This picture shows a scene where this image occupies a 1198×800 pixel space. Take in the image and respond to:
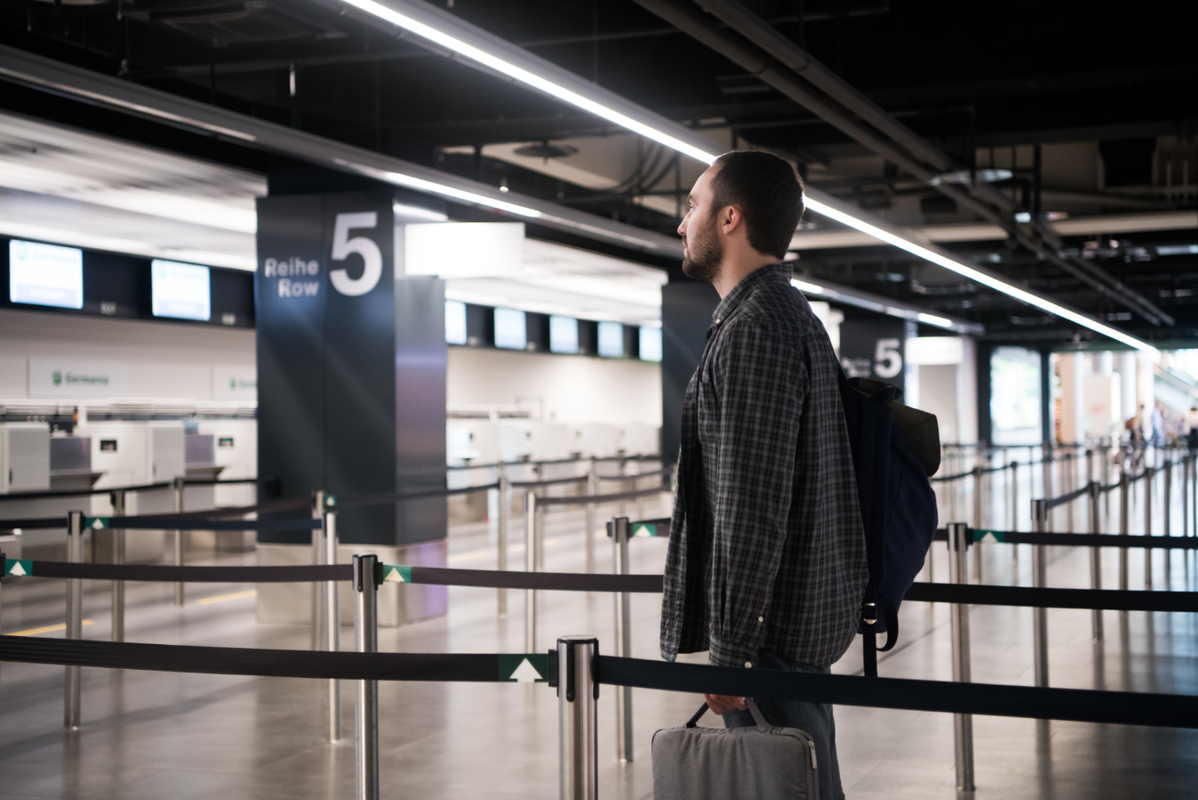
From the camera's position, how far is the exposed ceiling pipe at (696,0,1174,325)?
Answer: 15.5 feet

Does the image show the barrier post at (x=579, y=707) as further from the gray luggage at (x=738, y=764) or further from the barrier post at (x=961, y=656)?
the barrier post at (x=961, y=656)

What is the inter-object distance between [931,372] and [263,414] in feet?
89.3

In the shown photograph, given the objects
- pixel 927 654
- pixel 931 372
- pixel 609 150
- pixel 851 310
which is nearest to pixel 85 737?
pixel 927 654

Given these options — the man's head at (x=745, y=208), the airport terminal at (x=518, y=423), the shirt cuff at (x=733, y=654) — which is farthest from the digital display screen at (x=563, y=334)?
the shirt cuff at (x=733, y=654)

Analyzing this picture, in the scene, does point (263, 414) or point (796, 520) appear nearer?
point (796, 520)

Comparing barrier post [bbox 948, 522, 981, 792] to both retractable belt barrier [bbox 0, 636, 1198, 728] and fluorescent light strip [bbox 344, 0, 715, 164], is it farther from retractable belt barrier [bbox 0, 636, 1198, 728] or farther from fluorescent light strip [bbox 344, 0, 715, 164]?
fluorescent light strip [bbox 344, 0, 715, 164]

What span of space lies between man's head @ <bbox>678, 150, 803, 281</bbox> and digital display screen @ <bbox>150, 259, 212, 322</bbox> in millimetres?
12676

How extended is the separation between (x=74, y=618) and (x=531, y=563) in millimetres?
2589

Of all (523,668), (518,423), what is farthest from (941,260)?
(523,668)

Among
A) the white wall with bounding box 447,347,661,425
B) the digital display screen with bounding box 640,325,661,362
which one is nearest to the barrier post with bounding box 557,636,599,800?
the white wall with bounding box 447,347,661,425

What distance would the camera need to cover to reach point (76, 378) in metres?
13.4

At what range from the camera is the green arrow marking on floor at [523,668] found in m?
2.46

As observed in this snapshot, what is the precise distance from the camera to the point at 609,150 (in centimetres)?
1148

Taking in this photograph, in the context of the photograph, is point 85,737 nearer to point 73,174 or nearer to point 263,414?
point 263,414
